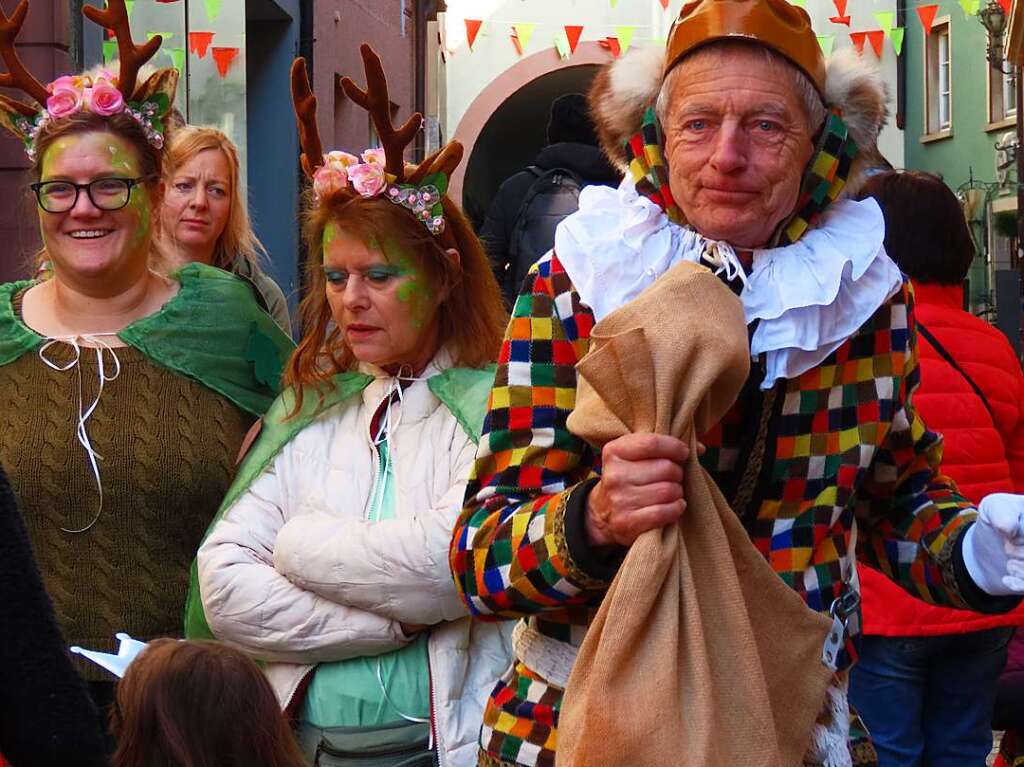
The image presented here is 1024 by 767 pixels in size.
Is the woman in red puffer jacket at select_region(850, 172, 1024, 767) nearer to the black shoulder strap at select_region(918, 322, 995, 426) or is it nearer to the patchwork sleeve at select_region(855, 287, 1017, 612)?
the black shoulder strap at select_region(918, 322, 995, 426)

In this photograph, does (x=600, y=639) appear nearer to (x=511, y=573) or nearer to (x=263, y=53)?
(x=511, y=573)

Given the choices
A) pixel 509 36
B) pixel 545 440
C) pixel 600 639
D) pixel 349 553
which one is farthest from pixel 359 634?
pixel 509 36

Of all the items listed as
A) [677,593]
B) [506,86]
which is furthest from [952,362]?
[506,86]

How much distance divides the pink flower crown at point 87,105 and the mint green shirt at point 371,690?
1.41m

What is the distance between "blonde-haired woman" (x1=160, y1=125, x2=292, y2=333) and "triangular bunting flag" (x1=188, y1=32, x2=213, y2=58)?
6238 millimetres

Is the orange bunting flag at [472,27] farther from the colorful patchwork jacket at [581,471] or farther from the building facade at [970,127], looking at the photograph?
the colorful patchwork jacket at [581,471]

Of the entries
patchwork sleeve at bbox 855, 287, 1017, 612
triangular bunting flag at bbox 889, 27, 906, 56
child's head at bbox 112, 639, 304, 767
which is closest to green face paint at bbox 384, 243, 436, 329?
child's head at bbox 112, 639, 304, 767

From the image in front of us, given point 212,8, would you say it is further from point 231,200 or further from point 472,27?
point 472,27

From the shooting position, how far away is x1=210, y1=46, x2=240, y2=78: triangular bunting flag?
11.7 m

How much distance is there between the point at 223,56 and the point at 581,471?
987cm

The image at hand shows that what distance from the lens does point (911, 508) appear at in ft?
8.78

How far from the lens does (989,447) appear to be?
4387 millimetres

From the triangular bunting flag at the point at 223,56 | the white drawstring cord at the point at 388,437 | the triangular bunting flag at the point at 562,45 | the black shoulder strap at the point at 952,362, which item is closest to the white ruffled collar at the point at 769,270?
the white drawstring cord at the point at 388,437

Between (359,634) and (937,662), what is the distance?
186cm
